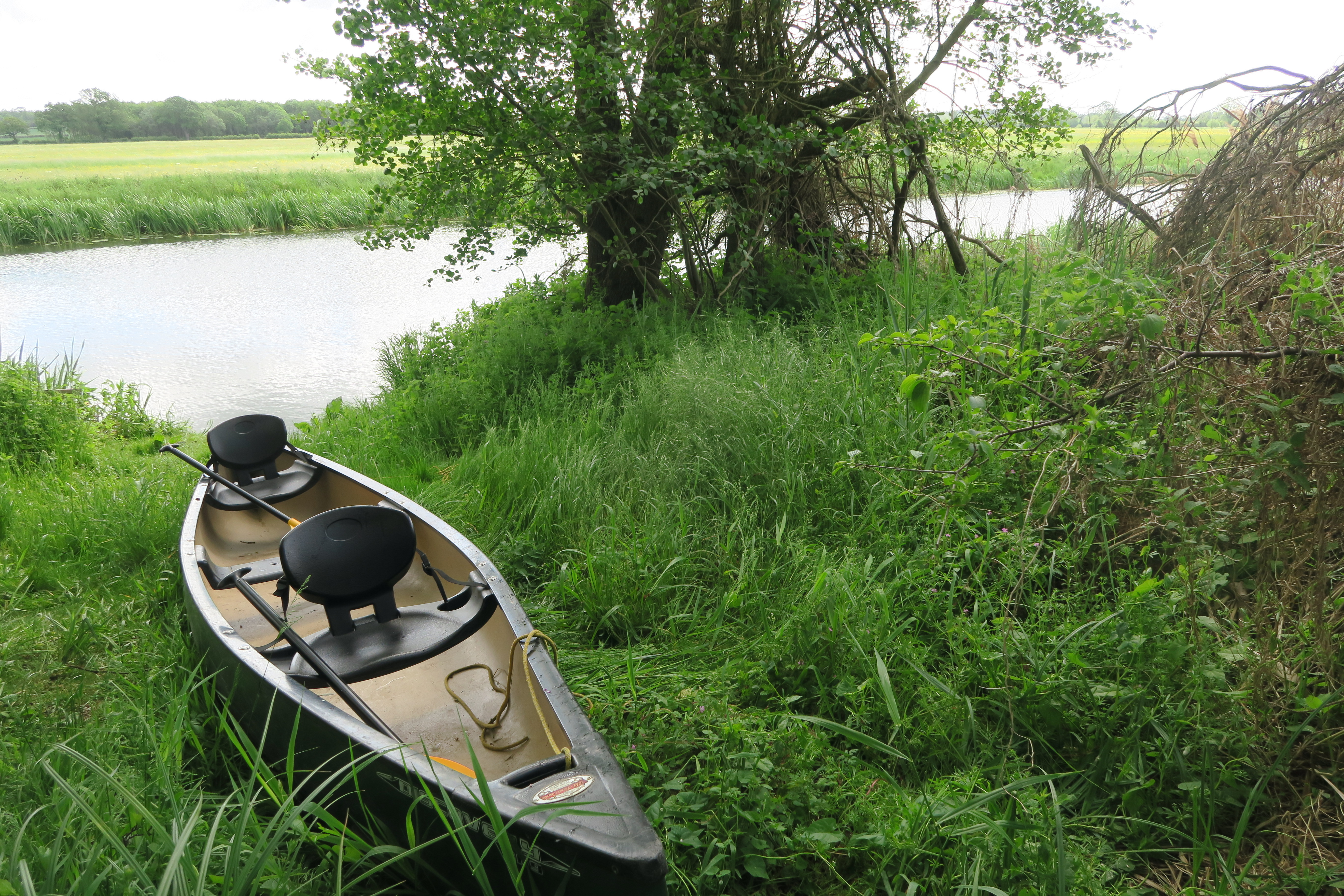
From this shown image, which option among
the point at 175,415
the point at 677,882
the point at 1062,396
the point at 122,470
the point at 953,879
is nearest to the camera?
the point at 953,879

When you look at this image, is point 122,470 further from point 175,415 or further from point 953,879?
point 953,879

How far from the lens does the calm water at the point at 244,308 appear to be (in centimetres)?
887

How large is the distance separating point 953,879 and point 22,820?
2.40 metres

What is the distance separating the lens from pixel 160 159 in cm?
3469

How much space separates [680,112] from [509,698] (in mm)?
4665

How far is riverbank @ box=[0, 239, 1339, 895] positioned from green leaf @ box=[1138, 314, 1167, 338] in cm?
28

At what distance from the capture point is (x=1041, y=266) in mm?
5188

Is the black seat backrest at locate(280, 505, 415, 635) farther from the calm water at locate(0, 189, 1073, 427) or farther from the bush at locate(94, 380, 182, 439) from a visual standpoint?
the bush at locate(94, 380, 182, 439)

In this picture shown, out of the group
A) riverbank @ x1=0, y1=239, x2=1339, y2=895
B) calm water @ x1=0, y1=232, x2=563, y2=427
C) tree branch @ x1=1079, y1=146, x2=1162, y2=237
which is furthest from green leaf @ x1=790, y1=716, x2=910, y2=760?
calm water @ x1=0, y1=232, x2=563, y2=427

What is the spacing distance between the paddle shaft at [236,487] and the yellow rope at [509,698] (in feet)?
4.62

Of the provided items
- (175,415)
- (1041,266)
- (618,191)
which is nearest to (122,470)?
(175,415)

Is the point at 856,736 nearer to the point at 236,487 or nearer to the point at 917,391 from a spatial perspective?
the point at 917,391

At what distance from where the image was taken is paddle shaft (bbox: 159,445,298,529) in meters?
3.88

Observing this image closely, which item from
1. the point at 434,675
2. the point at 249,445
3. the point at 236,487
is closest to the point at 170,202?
the point at 249,445
